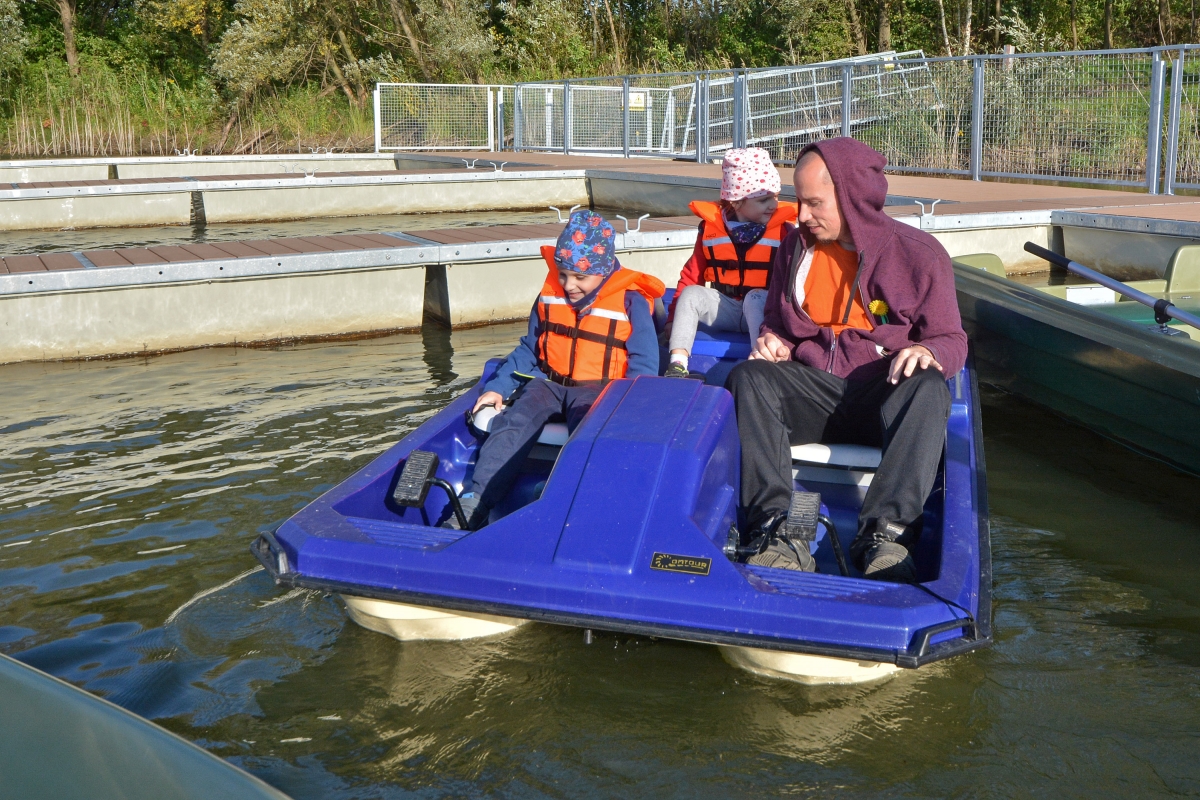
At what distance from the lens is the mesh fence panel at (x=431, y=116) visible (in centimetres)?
1486

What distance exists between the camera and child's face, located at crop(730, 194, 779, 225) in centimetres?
395

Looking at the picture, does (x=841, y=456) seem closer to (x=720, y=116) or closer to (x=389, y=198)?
(x=389, y=198)

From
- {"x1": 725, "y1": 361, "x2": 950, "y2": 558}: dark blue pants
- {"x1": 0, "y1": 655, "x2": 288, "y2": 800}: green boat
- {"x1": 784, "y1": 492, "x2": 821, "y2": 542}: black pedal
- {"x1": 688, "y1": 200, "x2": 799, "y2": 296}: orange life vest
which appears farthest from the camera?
{"x1": 688, "y1": 200, "x2": 799, "y2": 296}: orange life vest

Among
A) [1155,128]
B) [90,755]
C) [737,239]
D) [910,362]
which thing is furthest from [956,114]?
[90,755]

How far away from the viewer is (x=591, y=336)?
323 cm

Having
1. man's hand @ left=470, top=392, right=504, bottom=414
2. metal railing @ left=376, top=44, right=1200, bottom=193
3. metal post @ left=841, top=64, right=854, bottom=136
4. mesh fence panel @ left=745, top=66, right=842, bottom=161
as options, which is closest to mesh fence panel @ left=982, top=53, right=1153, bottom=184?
metal railing @ left=376, top=44, right=1200, bottom=193

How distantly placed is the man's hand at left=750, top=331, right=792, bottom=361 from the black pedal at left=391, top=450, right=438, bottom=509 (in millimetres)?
942

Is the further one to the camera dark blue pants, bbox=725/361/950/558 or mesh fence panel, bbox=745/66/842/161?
mesh fence panel, bbox=745/66/842/161

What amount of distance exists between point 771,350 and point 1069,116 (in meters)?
6.79

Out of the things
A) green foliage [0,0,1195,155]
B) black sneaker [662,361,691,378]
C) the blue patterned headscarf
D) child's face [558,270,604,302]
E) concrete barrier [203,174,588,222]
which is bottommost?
black sneaker [662,361,691,378]

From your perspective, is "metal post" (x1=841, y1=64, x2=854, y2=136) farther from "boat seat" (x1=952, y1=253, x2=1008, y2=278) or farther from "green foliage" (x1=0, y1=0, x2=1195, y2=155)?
"green foliage" (x1=0, y1=0, x2=1195, y2=155)

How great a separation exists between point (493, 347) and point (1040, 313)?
9.24 ft

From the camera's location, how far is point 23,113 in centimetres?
1598

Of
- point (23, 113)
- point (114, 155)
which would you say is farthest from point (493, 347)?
point (23, 113)
